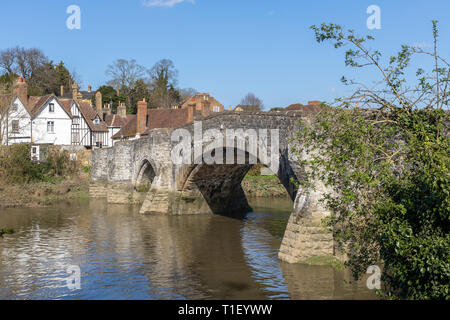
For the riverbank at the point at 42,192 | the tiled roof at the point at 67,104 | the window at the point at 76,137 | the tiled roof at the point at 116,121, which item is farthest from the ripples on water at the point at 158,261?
the tiled roof at the point at 116,121

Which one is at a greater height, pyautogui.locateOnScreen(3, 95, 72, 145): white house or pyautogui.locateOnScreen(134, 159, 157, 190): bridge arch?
pyautogui.locateOnScreen(3, 95, 72, 145): white house

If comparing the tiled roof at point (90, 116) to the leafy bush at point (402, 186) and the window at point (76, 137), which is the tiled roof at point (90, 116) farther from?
the leafy bush at point (402, 186)

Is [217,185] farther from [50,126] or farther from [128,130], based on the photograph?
[50,126]

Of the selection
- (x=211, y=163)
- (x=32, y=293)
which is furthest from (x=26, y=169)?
(x=32, y=293)

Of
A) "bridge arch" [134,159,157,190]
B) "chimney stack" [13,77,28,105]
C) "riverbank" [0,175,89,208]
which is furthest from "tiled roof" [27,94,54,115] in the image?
"bridge arch" [134,159,157,190]

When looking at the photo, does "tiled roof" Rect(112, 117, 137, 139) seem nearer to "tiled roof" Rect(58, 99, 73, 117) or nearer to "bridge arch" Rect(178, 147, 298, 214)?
"tiled roof" Rect(58, 99, 73, 117)

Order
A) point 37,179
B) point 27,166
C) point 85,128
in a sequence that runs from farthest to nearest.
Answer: point 85,128
point 37,179
point 27,166

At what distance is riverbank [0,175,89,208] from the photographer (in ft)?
94.9

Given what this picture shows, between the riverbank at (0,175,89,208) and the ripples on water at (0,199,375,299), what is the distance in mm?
3418

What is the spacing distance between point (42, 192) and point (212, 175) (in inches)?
534

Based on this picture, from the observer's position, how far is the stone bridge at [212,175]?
1397 centimetres

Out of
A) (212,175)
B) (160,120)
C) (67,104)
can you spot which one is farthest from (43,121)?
(212,175)

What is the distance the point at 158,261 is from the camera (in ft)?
51.4

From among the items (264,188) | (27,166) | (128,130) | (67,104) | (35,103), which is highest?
(67,104)
